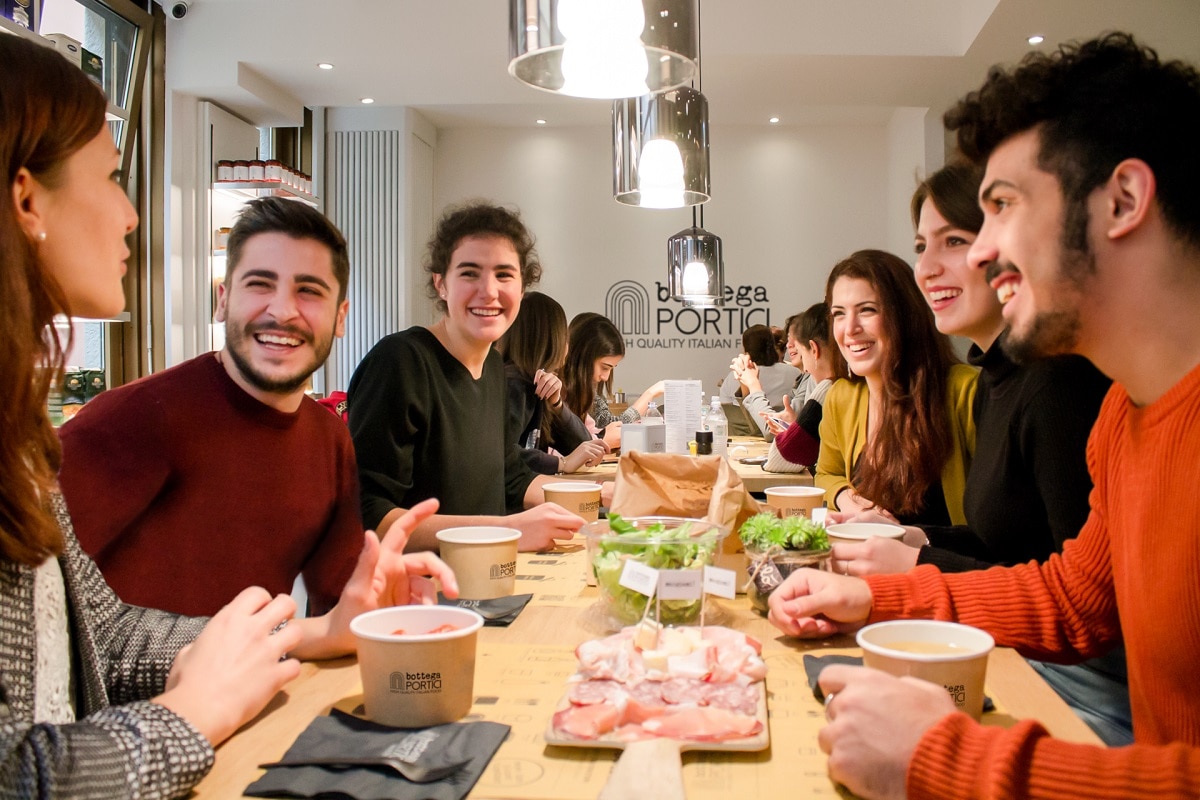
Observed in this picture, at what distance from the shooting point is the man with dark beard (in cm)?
163

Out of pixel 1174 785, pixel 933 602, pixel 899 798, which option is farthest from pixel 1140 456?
pixel 899 798

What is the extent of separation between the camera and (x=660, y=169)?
9.50 ft

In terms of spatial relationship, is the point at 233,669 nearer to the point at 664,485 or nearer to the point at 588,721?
the point at 588,721

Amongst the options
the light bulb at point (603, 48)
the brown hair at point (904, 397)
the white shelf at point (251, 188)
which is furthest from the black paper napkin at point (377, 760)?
the white shelf at point (251, 188)

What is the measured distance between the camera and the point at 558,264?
891 cm

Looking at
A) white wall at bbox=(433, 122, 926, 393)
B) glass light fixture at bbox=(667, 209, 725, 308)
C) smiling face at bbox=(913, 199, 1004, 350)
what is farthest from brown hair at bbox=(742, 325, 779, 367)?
smiling face at bbox=(913, 199, 1004, 350)

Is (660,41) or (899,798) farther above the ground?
(660,41)

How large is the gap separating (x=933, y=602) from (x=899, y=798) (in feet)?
2.19

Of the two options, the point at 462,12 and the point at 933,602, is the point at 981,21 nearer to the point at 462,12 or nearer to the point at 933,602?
the point at 462,12

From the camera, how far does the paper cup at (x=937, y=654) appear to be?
3.38 feet

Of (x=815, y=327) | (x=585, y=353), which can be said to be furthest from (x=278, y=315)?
(x=815, y=327)

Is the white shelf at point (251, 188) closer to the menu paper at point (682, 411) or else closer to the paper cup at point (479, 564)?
the menu paper at point (682, 411)

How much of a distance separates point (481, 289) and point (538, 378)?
1.59 metres

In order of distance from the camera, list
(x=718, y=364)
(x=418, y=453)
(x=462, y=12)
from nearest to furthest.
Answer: (x=418, y=453) < (x=462, y=12) < (x=718, y=364)
